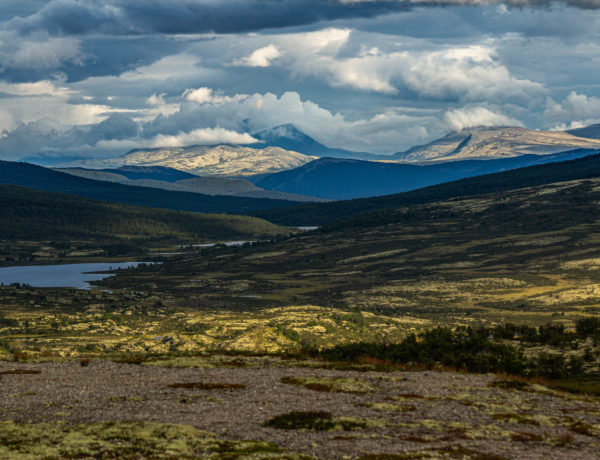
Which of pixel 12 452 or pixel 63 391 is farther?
pixel 63 391

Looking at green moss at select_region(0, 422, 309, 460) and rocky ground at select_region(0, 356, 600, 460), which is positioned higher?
green moss at select_region(0, 422, 309, 460)

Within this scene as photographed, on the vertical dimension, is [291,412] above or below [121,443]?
below

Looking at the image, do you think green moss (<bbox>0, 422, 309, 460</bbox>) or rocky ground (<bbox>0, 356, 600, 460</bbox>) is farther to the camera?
rocky ground (<bbox>0, 356, 600, 460</bbox>)

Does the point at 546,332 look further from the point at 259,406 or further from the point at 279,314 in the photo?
the point at 279,314

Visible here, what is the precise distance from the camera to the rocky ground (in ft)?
108

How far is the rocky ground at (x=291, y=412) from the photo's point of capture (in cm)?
3300

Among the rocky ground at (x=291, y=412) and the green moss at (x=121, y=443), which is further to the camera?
the rocky ground at (x=291, y=412)

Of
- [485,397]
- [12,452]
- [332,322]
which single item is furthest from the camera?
[332,322]

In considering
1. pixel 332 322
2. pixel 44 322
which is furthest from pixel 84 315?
pixel 332 322

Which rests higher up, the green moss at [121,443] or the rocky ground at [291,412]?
the green moss at [121,443]

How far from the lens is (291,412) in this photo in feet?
130

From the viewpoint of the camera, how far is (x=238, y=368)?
5366 centimetres

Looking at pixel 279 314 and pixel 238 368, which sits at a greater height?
pixel 238 368

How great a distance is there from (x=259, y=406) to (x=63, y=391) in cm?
1276
